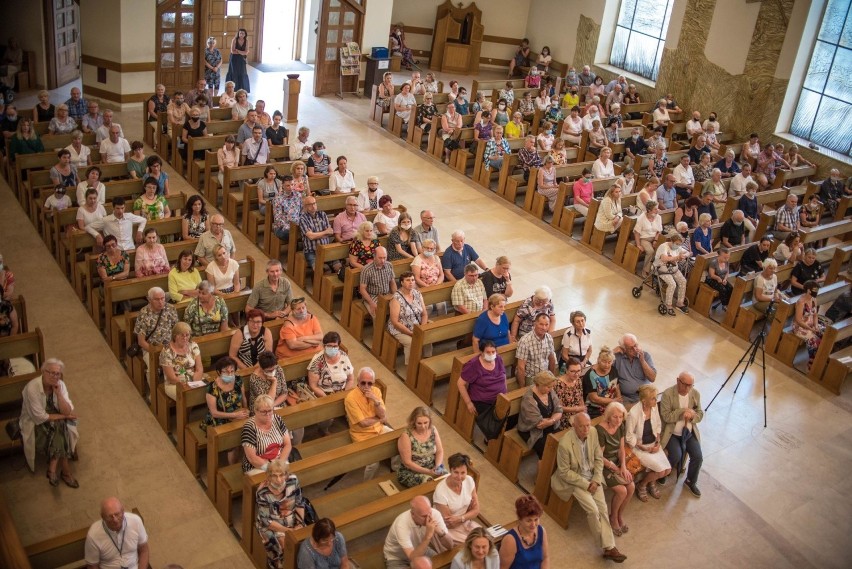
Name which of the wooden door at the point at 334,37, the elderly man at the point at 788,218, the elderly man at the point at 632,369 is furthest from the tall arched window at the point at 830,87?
the elderly man at the point at 632,369

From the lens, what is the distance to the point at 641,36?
19172mm

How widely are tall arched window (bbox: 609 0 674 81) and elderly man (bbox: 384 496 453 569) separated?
15.1m

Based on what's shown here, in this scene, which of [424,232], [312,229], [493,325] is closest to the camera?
[493,325]

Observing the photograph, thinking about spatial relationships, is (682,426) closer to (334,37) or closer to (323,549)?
(323,549)

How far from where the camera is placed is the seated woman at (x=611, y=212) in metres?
11.7

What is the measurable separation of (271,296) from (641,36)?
45.7ft

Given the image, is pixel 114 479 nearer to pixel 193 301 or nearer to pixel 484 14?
pixel 193 301

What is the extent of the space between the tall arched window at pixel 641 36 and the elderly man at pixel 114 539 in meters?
16.1

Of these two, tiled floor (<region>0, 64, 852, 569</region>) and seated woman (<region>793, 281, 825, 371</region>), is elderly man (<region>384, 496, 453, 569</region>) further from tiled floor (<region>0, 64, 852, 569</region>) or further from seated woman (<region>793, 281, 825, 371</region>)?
seated woman (<region>793, 281, 825, 371</region>)

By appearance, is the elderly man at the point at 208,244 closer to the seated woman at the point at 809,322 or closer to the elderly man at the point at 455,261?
the elderly man at the point at 455,261

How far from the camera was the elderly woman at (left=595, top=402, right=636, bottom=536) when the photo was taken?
22.9 ft

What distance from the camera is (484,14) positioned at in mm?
21219

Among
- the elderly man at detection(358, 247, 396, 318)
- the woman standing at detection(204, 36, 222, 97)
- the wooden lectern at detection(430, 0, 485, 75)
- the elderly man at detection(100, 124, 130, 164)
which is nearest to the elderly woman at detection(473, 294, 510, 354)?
the elderly man at detection(358, 247, 396, 318)

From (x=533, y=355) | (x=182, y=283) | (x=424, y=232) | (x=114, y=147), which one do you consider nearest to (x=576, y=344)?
(x=533, y=355)
